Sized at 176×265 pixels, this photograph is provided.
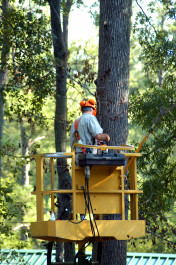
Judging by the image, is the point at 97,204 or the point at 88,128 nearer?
the point at 97,204

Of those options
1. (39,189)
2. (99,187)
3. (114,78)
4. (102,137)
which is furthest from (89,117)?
(114,78)

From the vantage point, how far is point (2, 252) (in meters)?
19.0

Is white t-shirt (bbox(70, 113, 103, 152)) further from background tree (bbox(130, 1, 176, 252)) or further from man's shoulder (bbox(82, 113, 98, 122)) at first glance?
background tree (bbox(130, 1, 176, 252))

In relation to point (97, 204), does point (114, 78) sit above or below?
above

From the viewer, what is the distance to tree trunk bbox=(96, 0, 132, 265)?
10883mm

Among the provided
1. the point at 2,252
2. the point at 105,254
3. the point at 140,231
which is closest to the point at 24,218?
the point at 2,252

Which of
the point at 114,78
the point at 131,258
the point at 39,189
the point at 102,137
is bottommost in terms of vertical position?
the point at 131,258

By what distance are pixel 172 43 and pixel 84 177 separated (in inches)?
371

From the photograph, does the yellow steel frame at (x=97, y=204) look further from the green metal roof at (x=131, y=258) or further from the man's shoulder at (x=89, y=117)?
the green metal roof at (x=131, y=258)

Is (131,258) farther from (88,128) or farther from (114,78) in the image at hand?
(88,128)

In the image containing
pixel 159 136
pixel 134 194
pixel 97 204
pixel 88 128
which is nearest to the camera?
pixel 97 204

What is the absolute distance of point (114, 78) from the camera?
11.3m

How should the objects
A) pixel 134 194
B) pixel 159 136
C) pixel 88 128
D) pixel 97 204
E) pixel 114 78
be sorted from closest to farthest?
pixel 97 204 < pixel 88 128 < pixel 134 194 < pixel 114 78 < pixel 159 136

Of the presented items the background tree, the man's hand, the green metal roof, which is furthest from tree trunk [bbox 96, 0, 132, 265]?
the green metal roof
